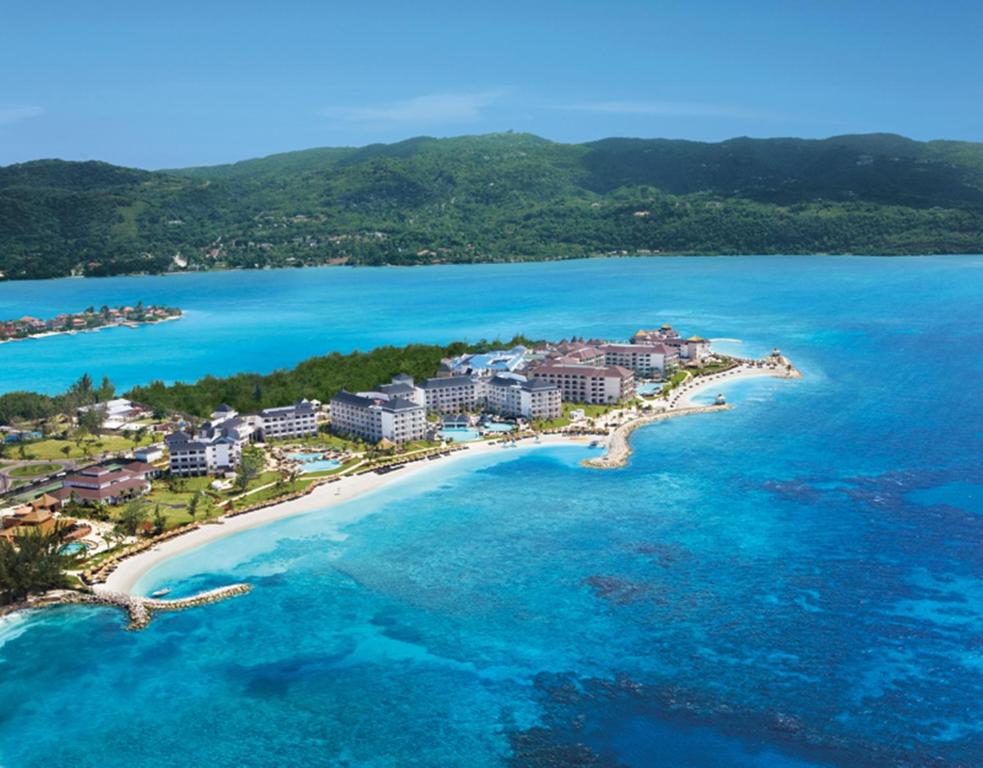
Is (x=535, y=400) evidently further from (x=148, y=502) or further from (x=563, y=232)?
(x=563, y=232)

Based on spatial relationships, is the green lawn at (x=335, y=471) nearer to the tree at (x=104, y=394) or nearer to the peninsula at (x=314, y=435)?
the peninsula at (x=314, y=435)

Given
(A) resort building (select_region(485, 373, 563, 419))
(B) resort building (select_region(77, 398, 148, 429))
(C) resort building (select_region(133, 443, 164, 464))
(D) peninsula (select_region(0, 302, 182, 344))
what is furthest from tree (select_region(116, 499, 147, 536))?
(D) peninsula (select_region(0, 302, 182, 344))

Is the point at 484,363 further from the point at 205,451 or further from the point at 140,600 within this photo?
the point at 140,600

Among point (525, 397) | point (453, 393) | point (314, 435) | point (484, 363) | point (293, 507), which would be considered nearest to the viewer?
point (293, 507)

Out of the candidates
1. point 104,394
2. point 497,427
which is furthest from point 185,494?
point 104,394

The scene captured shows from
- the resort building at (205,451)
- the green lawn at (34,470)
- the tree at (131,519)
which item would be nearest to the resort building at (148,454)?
the resort building at (205,451)

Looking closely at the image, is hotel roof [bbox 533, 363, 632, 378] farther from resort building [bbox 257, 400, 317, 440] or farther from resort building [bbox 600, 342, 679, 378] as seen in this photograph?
resort building [bbox 257, 400, 317, 440]

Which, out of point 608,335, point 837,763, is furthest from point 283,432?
point 608,335
